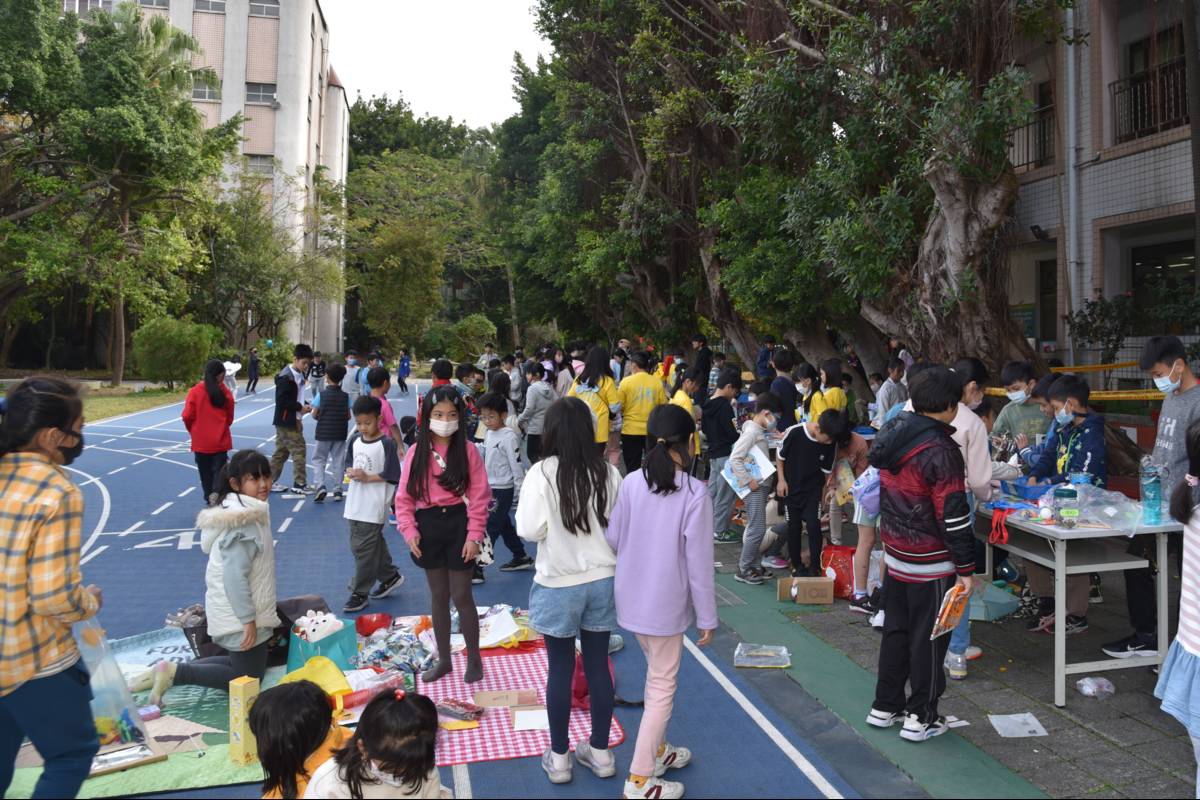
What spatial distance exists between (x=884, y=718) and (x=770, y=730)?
631 mm

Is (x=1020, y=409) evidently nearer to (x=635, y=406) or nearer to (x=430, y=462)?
(x=635, y=406)

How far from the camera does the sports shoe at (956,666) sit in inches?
218

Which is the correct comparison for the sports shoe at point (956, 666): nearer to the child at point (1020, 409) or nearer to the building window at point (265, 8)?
the child at point (1020, 409)

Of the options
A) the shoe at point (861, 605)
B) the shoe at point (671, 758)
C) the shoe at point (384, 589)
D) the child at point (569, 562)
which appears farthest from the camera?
the shoe at point (384, 589)

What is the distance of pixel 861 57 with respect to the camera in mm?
10930

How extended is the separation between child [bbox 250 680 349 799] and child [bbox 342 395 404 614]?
3.76 m

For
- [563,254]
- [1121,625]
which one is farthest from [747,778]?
[563,254]

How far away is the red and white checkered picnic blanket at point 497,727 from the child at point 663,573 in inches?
22.4

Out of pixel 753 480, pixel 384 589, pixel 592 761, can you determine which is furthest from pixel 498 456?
pixel 592 761

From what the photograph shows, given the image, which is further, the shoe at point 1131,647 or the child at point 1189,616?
the shoe at point 1131,647

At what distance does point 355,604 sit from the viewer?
692cm

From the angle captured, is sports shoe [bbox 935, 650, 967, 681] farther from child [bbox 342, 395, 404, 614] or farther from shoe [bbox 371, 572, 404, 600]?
→ shoe [bbox 371, 572, 404, 600]

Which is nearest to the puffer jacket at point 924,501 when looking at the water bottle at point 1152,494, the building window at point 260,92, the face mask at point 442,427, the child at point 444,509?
the water bottle at point 1152,494

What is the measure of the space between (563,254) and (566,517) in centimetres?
2240
